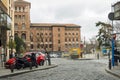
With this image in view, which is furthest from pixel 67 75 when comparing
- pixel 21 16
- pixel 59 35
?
pixel 59 35

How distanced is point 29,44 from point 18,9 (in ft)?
55.8

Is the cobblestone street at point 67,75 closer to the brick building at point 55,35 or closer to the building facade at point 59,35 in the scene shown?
the brick building at point 55,35

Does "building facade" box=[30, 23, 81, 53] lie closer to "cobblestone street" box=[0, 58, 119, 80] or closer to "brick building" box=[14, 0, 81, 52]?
"brick building" box=[14, 0, 81, 52]

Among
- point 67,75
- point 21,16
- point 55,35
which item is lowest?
point 67,75

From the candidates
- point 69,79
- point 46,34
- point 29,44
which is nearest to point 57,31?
point 46,34

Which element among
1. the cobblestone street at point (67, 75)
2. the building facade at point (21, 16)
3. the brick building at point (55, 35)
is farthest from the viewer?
the brick building at point (55, 35)

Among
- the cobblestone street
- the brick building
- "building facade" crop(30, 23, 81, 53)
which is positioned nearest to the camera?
the cobblestone street

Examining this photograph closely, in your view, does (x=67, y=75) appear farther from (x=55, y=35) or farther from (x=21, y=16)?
(x=55, y=35)

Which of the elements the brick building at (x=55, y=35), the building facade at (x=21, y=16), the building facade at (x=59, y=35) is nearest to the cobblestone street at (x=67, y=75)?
the building facade at (x=21, y=16)

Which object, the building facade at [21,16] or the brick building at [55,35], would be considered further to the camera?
the brick building at [55,35]

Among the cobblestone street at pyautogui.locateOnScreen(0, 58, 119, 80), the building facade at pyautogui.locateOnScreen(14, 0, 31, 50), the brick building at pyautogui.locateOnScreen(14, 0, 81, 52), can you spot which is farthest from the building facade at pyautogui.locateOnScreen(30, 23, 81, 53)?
the cobblestone street at pyautogui.locateOnScreen(0, 58, 119, 80)

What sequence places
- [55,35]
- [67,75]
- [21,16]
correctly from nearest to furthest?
[67,75]
[21,16]
[55,35]

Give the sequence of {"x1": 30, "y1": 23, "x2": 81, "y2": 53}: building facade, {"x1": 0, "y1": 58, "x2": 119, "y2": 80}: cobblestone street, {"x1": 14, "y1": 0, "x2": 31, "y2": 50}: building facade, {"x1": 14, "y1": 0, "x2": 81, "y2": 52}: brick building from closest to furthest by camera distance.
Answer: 1. {"x1": 0, "y1": 58, "x2": 119, "y2": 80}: cobblestone street
2. {"x1": 14, "y1": 0, "x2": 31, "y2": 50}: building facade
3. {"x1": 14, "y1": 0, "x2": 81, "y2": 52}: brick building
4. {"x1": 30, "y1": 23, "x2": 81, "y2": 53}: building facade

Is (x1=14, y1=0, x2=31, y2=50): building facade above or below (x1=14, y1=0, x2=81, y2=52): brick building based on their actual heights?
above
